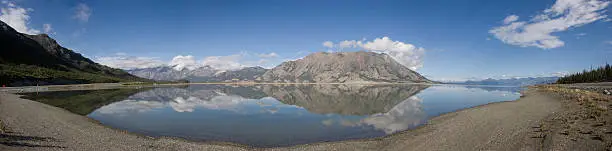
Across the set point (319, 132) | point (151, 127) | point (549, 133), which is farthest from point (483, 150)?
point (151, 127)

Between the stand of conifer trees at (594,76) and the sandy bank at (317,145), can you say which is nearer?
the sandy bank at (317,145)

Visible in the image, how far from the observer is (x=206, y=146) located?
65.6 ft

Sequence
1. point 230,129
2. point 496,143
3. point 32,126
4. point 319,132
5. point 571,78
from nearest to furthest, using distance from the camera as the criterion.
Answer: point 496,143, point 32,126, point 319,132, point 230,129, point 571,78

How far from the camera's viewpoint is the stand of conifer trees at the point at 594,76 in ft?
368

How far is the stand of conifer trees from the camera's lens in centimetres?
11225

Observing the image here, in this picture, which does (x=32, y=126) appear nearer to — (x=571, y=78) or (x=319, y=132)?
(x=319, y=132)

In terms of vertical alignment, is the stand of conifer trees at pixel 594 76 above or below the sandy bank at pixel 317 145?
above

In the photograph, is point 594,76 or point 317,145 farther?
point 594,76

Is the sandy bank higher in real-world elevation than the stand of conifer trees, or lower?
lower

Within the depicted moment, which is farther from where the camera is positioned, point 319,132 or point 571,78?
point 571,78

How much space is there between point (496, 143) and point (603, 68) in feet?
512

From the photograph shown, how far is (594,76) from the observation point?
4761 inches

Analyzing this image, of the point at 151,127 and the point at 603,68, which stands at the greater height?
the point at 603,68

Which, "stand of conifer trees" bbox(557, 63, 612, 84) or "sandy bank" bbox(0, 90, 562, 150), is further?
"stand of conifer trees" bbox(557, 63, 612, 84)
